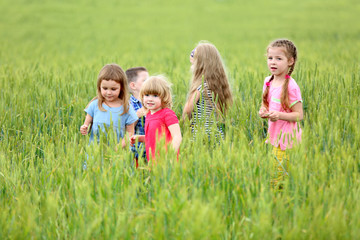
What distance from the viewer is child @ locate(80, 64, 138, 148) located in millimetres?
3391

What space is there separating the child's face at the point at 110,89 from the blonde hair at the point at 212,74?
24.7 inches

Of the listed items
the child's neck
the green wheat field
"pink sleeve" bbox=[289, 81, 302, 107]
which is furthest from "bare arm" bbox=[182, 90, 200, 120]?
"pink sleeve" bbox=[289, 81, 302, 107]

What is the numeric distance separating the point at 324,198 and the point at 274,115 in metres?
0.95

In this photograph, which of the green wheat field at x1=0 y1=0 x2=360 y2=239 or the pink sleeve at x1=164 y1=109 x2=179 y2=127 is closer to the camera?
the green wheat field at x1=0 y1=0 x2=360 y2=239

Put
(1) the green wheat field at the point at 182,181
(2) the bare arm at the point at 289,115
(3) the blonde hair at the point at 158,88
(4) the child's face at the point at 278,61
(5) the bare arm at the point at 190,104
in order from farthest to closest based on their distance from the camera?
(5) the bare arm at the point at 190,104
(4) the child's face at the point at 278,61
(3) the blonde hair at the point at 158,88
(2) the bare arm at the point at 289,115
(1) the green wheat field at the point at 182,181

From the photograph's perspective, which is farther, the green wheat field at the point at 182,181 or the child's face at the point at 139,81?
the child's face at the point at 139,81

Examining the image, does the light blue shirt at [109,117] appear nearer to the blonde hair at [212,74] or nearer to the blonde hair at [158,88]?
the blonde hair at [158,88]

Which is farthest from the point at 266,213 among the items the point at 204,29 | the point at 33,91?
the point at 204,29

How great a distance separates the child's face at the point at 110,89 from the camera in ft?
11.1

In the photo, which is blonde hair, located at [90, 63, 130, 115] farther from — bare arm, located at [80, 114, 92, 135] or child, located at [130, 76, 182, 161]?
child, located at [130, 76, 182, 161]

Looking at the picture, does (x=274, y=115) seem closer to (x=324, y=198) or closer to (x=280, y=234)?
(x=324, y=198)

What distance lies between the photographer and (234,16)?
21.5m

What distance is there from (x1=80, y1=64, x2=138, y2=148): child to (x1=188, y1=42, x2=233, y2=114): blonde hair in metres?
0.57

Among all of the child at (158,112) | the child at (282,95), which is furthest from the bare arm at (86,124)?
the child at (282,95)
